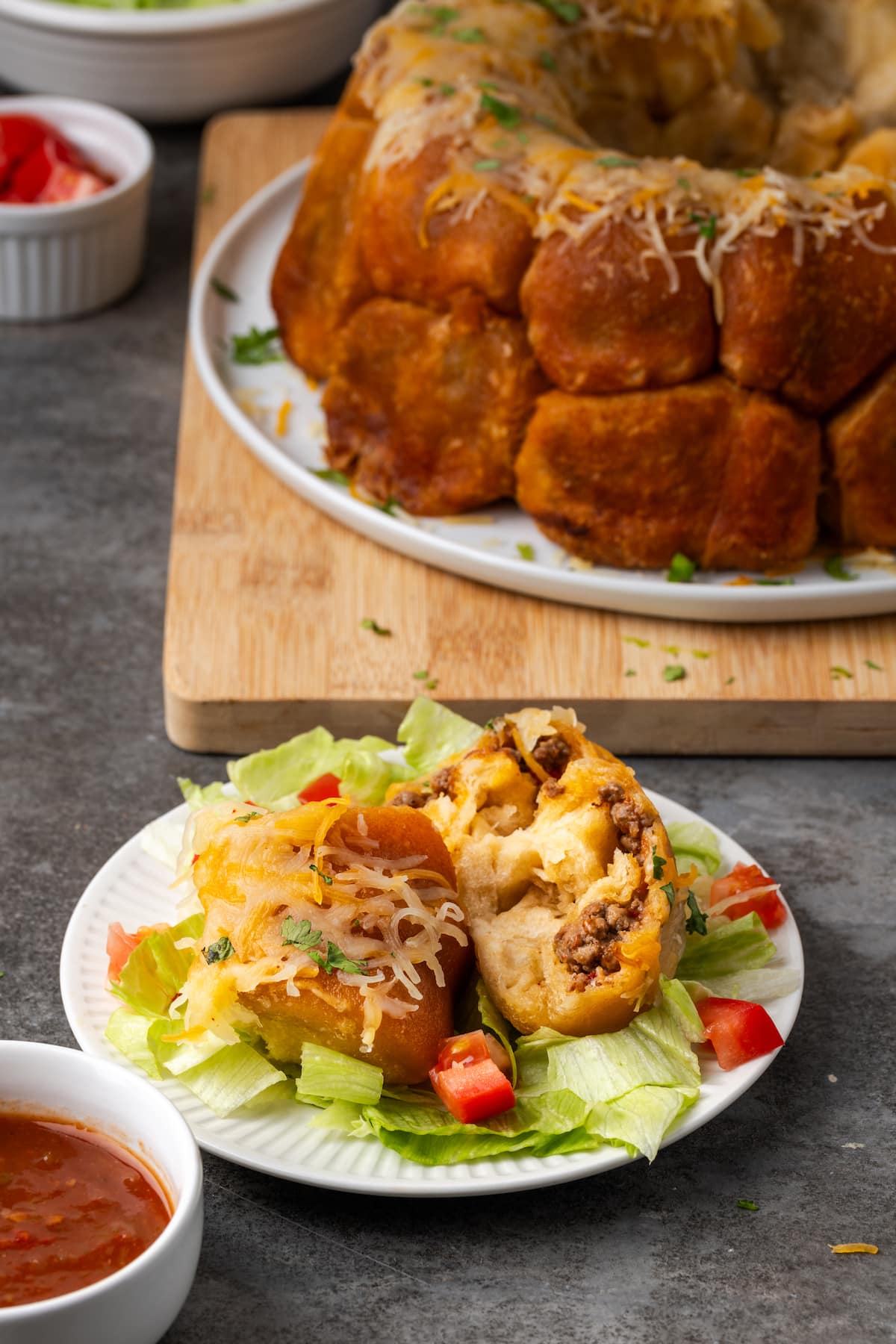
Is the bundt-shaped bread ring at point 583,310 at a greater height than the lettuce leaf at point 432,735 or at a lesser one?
greater

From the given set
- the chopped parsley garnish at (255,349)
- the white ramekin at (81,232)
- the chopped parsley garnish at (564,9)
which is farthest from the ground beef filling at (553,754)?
the white ramekin at (81,232)

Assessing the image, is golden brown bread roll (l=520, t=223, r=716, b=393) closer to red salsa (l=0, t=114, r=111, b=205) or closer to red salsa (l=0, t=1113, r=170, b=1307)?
red salsa (l=0, t=114, r=111, b=205)

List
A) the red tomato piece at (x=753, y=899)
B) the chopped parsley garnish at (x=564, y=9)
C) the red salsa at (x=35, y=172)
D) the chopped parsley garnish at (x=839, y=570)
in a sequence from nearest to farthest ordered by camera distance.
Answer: the red tomato piece at (x=753, y=899) < the chopped parsley garnish at (x=839, y=570) < the chopped parsley garnish at (x=564, y=9) < the red salsa at (x=35, y=172)

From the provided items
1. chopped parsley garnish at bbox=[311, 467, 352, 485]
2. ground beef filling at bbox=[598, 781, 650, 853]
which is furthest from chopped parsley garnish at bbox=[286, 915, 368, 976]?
chopped parsley garnish at bbox=[311, 467, 352, 485]

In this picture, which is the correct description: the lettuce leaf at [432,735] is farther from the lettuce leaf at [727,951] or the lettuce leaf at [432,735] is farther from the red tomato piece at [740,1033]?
the red tomato piece at [740,1033]

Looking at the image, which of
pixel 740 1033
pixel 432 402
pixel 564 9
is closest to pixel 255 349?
pixel 432 402

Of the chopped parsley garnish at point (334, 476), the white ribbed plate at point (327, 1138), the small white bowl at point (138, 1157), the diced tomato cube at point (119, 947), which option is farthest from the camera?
the chopped parsley garnish at point (334, 476)

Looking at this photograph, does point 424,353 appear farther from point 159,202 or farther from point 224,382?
point 159,202
